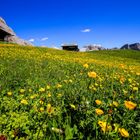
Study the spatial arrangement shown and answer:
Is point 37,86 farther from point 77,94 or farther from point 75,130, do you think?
point 75,130

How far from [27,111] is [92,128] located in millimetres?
1725


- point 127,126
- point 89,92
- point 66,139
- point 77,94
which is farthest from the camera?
point 89,92

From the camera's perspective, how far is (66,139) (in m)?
4.09

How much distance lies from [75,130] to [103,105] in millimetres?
1565

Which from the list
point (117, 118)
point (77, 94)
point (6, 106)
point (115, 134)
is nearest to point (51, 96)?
point (77, 94)

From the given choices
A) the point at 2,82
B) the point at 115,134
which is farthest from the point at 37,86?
the point at 115,134

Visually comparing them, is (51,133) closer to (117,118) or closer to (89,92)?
(117,118)

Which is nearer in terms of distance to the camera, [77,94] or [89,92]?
[77,94]

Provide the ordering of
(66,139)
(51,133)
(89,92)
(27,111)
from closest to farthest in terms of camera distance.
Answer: (66,139)
(51,133)
(27,111)
(89,92)

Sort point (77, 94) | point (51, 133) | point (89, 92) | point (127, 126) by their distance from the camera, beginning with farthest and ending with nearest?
point (89, 92), point (77, 94), point (127, 126), point (51, 133)

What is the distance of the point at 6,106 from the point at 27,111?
1.46 feet

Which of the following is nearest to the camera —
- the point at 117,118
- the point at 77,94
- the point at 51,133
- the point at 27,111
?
the point at 51,133

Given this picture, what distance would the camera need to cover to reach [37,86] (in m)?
7.52

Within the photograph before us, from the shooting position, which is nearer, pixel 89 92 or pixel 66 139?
pixel 66 139
